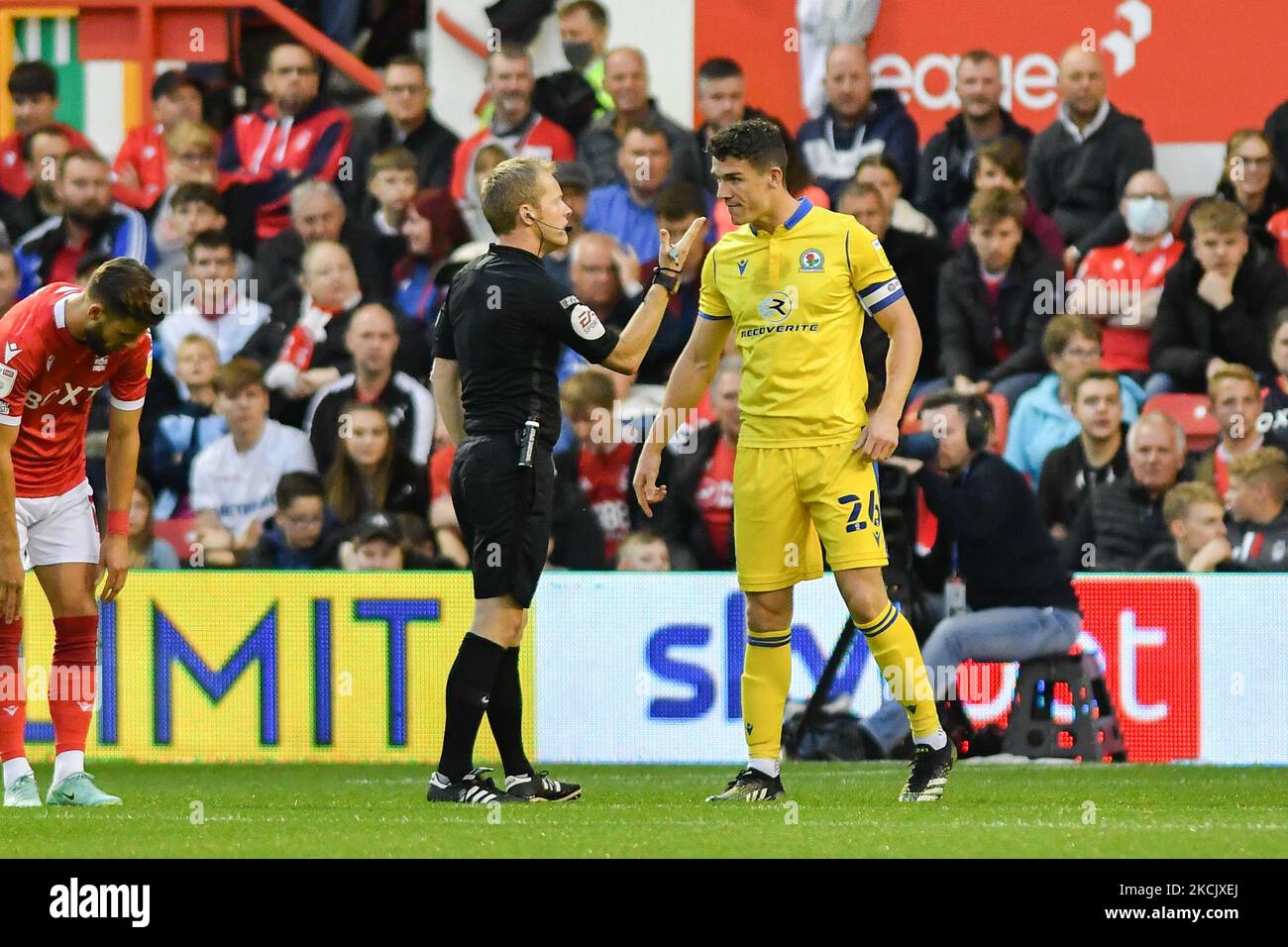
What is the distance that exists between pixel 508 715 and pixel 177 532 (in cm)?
522

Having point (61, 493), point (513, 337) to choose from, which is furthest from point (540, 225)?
point (61, 493)

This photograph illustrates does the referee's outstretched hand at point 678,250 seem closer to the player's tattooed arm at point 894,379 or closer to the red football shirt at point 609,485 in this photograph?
the player's tattooed arm at point 894,379

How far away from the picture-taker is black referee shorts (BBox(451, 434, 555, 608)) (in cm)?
741

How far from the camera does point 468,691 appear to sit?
24.3ft

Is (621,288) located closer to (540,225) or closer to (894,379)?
(540,225)

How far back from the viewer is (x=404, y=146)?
1346 centimetres

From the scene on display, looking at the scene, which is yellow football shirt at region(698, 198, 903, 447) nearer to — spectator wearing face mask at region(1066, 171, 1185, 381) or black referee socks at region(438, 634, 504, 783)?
black referee socks at region(438, 634, 504, 783)

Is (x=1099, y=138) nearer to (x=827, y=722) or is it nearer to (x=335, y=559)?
(x=827, y=722)

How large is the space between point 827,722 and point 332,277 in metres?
4.17

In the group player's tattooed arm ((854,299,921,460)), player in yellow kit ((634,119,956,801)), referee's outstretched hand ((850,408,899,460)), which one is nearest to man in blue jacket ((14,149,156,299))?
player in yellow kit ((634,119,956,801))

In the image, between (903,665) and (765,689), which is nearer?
(903,665)

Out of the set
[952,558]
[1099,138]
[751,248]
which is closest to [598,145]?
[1099,138]

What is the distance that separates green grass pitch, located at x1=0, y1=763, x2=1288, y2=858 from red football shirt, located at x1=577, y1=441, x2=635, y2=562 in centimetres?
220

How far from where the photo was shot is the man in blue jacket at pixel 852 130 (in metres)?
12.6
